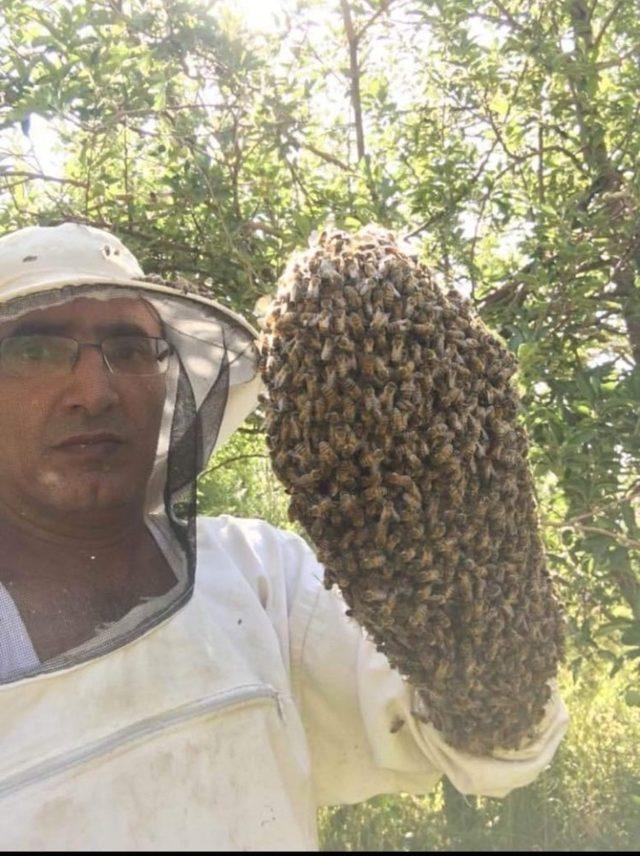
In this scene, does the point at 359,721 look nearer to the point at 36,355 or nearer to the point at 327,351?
the point at 327,351

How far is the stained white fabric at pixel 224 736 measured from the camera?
1.31 m

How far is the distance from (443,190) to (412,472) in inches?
66.0

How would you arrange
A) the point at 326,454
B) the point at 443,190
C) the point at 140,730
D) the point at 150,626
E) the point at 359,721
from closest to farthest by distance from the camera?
the point at 326,454
the point at 140,730
the point at 150,626
the point at 359,721
the point at 443,190

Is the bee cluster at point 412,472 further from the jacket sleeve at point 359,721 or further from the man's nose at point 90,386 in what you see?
the man's nose at point 90,386

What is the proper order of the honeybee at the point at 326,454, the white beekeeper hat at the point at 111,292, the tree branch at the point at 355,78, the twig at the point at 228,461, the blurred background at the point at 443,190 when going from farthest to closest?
1. the twig at the point at 228,461
2. the tree branch at the point at 355,78
3. the blurred background at the point at 443,190
4. the white beekeeper hat at the point at 111,292
5. the honeybee at the point at 326,454

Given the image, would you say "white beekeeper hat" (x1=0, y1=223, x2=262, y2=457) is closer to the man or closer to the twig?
the man

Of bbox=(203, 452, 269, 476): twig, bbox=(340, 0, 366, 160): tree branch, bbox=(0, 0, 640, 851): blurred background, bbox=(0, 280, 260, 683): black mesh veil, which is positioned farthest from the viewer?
bbox=(203, 452, 269, 476): twig

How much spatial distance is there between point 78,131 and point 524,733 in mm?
2179

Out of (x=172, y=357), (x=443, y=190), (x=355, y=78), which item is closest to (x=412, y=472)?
(x=172, y=357)

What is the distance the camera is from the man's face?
1510mm

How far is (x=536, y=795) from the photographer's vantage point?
306 cm

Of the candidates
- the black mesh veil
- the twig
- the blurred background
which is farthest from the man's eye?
the twig

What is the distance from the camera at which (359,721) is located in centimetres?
163

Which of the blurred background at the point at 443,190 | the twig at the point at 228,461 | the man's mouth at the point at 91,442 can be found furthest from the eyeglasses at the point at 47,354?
the twig at the point at 228,461
